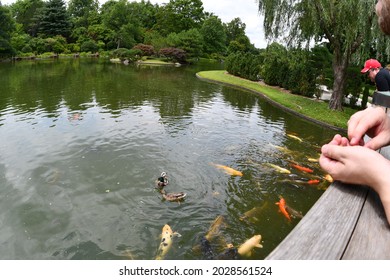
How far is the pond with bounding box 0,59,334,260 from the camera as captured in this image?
5.94 m

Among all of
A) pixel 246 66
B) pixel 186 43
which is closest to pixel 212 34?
pixel 186 43

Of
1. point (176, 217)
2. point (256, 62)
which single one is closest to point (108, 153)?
point (176, 217)

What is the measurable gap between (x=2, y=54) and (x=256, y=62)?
34720mm

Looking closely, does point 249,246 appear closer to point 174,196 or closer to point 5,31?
point 174,196

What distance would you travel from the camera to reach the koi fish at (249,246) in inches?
219

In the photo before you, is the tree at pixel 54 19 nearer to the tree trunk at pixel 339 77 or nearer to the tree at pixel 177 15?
the tree at pixel 177 15

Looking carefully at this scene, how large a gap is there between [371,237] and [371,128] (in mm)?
797

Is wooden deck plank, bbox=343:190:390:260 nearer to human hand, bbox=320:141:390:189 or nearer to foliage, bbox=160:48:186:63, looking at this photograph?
human hand, bbox=320:141:390:189

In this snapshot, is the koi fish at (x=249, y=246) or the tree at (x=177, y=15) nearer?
the koi fish at (x=249, y=246)

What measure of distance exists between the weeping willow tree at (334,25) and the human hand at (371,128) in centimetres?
1491

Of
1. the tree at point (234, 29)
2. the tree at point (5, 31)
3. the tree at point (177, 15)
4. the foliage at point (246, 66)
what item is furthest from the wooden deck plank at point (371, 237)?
the tree at point (234, 29)

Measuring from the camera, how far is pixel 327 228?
110 cm

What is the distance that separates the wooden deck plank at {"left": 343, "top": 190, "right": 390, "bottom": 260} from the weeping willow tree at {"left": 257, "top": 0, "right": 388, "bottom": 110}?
612 inches
